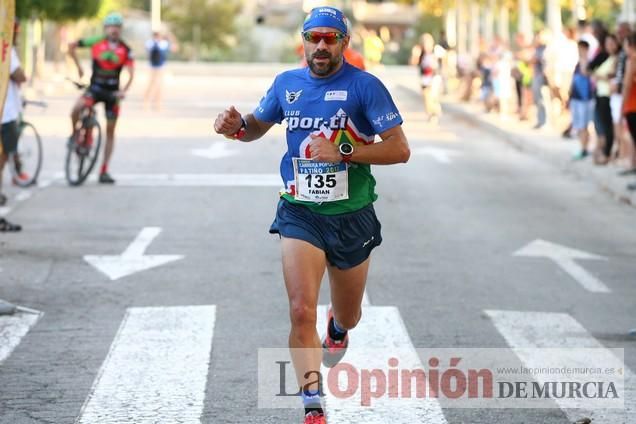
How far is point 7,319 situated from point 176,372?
2.15 metres


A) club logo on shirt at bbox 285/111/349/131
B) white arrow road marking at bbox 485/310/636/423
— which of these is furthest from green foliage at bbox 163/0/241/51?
club logo on shirt at bbox 285/111/349/131

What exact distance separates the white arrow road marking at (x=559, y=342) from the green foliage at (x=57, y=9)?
94.7ft

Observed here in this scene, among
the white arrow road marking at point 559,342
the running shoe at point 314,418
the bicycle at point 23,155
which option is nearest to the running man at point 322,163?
the running shoe at point 314,418

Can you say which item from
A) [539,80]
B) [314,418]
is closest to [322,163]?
[314,418]

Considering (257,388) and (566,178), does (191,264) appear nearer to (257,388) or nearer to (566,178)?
(257,388)

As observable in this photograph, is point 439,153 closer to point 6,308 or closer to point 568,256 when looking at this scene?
point 568,256

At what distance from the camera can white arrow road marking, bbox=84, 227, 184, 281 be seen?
12.1 metres

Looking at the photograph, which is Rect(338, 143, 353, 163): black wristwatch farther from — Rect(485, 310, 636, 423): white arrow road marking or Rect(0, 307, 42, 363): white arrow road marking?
Rect(0, 307, 42, 363): white arrow road marking

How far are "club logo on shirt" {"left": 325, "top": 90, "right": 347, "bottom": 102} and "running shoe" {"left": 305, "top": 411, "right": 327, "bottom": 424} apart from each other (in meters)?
1.51

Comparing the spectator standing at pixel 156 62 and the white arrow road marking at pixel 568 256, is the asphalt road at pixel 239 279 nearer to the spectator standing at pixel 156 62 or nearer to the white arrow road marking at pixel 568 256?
the white arrow road marking at pixel 568 256

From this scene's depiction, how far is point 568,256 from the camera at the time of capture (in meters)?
13.4

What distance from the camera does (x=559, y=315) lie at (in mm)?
10531

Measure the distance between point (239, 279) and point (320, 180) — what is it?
481 cm

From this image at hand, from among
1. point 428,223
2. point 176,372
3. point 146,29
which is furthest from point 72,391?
point 146,29
